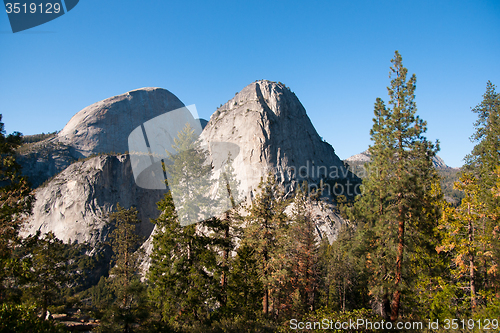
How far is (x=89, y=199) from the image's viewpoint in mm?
78188

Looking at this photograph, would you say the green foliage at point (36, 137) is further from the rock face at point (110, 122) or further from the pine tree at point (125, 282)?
the pine tree at point (125, 282)

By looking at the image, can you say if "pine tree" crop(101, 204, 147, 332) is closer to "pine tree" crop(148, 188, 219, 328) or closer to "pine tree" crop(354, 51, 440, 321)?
"pine tree" crop(148, 188, 219, 328)

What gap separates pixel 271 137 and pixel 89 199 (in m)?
55.9

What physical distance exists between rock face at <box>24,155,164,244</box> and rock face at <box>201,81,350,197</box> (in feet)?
95.4

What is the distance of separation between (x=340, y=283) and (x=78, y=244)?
220ft

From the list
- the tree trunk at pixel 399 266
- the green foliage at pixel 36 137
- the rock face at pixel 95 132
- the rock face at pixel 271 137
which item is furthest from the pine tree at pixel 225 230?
the green foliage at pixel 36 137

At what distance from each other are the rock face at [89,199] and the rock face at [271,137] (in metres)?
29.1

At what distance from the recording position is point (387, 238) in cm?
1670

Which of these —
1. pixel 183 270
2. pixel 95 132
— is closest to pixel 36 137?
pixel 95 132

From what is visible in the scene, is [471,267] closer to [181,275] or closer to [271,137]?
[181,275]

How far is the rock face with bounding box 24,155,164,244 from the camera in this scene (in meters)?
75.5

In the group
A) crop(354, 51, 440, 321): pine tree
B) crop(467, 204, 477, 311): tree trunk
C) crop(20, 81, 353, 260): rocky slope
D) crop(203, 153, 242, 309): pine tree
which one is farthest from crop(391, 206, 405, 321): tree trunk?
crop(20, 81, 353, 260): rocky slope

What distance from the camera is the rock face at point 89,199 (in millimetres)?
75500

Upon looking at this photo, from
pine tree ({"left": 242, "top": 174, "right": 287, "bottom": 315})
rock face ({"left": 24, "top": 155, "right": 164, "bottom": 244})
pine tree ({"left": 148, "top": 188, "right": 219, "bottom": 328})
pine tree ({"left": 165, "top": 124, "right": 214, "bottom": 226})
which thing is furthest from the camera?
rock face ({"left": 24, "top": 155, "right": 164, "bottom": 244})
